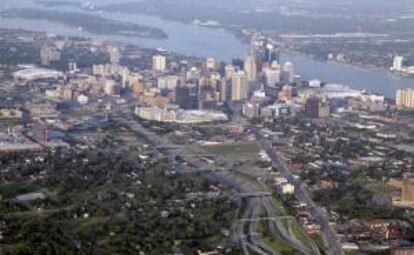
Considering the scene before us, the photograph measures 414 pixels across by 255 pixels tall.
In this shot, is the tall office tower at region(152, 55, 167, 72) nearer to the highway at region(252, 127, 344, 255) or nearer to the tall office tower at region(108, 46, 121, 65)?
the tall office tower at region(108, 46, 121, 65)

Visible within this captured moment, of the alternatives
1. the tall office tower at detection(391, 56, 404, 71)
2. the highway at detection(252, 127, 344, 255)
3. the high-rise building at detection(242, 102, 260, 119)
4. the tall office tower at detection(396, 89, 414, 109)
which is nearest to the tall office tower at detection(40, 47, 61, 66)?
the high-rise building at detection(242, 102, 260, 119)

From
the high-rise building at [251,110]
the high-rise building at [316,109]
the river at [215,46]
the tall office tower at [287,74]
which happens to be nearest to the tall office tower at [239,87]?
the high-rise building at [251,110]

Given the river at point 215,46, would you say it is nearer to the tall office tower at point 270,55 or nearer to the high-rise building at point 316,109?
the tall office tower at point 270,55

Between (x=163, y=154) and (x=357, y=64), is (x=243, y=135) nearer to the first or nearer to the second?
(x=163, y=154)

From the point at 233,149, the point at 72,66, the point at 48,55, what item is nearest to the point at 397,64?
the point at 72,66

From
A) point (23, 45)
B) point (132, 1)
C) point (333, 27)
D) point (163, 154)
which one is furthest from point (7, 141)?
point (132, 1)

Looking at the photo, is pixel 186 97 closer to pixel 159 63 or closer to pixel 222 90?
pixel 222 90
